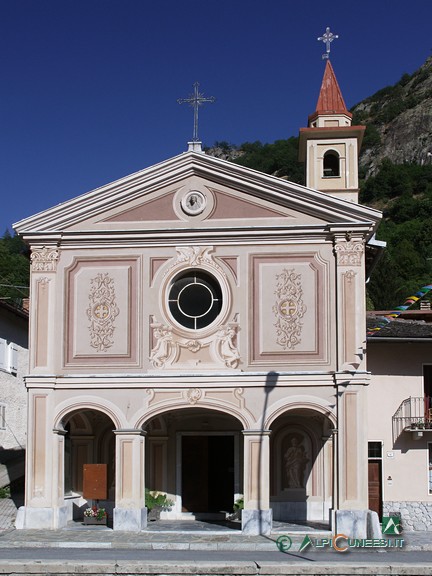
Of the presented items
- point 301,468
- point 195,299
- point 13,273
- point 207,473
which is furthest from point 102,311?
point 13,273

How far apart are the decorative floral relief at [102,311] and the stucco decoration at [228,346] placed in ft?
9.82

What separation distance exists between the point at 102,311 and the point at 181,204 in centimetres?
377

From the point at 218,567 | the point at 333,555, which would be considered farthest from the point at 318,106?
the point at 218,567

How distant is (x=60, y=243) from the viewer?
87.4ft

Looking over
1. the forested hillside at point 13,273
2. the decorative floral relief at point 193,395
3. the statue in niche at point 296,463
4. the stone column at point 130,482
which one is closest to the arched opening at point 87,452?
the stone column at point 130,482

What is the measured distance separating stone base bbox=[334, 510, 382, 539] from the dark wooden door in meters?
4.14

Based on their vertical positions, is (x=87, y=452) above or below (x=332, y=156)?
below

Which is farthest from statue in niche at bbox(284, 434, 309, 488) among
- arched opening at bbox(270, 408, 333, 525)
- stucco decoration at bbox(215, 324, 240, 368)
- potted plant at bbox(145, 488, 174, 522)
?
stucco decoration at bbox(215, 324, 240, 368)

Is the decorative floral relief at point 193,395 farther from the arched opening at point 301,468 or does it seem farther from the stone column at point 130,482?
the arched opening at point 301,468

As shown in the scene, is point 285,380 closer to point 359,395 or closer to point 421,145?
point 359,395

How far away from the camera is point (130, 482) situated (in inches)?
992

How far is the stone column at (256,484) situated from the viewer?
24516 millimetres

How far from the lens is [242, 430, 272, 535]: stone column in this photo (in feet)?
80.4

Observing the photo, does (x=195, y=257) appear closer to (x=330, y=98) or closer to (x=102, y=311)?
(x=102, y=311)
